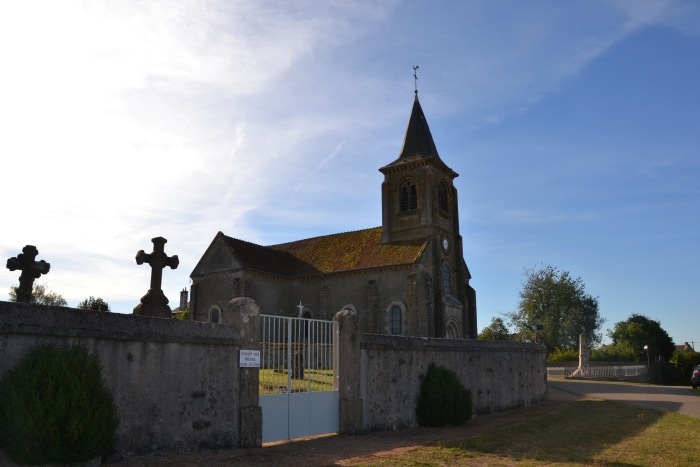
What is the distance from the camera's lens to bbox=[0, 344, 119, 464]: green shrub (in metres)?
6.39

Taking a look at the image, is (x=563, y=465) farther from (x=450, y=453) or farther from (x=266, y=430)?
(x=266, y=430)

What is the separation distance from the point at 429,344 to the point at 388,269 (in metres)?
18.0

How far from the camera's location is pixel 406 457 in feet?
30.3

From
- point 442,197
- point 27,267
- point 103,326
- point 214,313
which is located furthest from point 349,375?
point 442,197

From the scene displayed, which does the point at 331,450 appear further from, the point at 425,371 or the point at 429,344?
the point at 429,344

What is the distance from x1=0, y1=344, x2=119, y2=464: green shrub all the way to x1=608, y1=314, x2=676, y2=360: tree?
48876mm

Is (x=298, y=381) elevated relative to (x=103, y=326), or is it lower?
lower

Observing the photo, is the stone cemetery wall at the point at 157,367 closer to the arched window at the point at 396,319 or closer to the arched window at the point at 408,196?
the arched window at the point at 396,319

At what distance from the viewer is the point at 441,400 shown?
13695 millimetres

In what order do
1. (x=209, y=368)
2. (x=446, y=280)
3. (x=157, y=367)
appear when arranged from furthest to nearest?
(x=446, y=280)
(x=209, y=368)
(x=157, y=367)

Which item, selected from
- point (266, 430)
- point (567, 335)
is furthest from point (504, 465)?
point (567, 335)

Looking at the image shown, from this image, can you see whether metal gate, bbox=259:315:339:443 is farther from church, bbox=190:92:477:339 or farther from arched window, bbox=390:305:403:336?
arched window, bbox=390:305:403:336

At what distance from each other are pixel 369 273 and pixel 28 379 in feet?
88.6

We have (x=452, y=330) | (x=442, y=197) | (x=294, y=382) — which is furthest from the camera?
(x=442, y=197)
